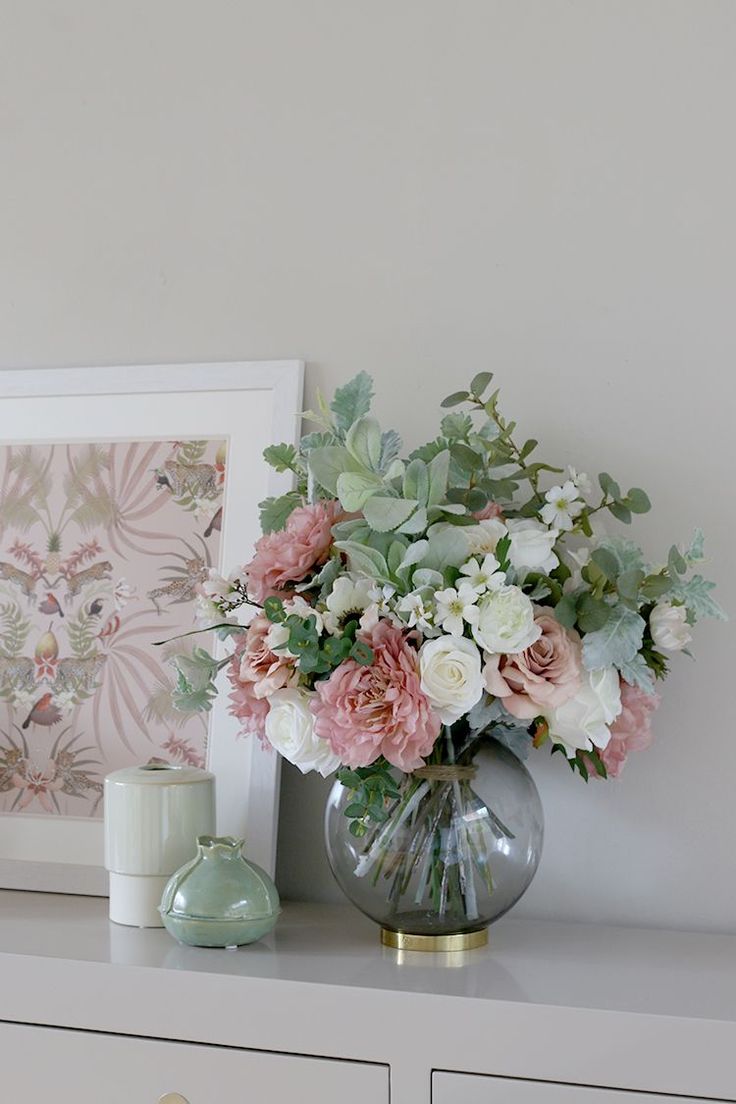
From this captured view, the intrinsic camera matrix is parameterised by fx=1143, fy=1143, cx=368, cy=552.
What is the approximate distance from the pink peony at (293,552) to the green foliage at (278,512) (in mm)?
59

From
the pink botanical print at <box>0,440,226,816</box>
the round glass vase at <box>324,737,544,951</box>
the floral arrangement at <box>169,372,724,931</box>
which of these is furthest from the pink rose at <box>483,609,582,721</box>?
the pink botanical print at <box>0,440,226,816</box>

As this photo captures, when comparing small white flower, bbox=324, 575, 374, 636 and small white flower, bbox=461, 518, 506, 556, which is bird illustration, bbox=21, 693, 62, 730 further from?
small white flower, bbox=461, 518, 506, 556

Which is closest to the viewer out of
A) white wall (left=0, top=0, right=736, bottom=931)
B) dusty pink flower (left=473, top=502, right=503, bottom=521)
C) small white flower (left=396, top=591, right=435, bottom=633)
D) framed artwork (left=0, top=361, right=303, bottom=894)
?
small white flower (left=396, top=591, right=435, bottom=633)

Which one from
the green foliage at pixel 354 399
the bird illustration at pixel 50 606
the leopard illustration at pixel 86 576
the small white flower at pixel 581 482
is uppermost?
the green foliage at pixel 354 399

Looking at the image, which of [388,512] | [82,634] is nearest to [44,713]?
[82,634]

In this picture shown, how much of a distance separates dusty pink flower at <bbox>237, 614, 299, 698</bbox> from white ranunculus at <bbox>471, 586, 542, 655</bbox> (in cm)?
19

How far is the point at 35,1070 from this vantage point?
1.09m

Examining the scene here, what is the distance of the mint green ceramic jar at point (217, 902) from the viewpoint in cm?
112

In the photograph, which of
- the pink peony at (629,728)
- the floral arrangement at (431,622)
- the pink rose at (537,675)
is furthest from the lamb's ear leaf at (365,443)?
the pink peony at (629,728)

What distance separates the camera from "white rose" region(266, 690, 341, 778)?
108cm

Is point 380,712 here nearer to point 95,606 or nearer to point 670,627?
point 670,627

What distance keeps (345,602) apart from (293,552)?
8cm

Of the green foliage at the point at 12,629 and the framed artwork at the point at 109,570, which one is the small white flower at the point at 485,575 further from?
the green foliage at the point at 12,629

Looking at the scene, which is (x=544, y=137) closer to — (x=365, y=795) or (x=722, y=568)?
(x=722, y=568)
